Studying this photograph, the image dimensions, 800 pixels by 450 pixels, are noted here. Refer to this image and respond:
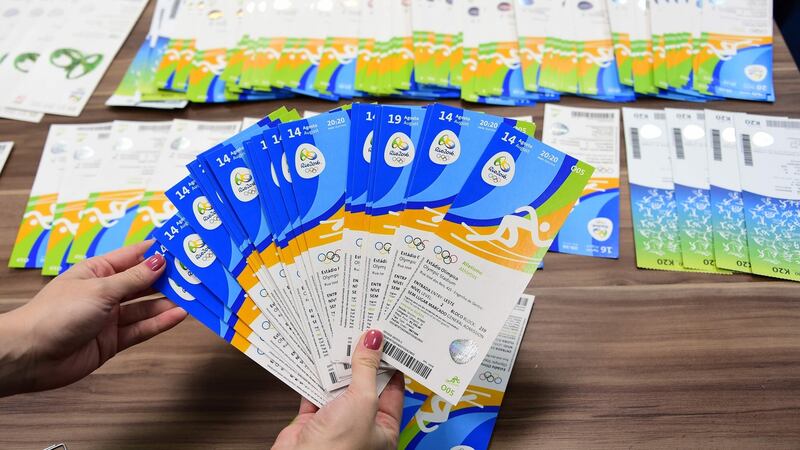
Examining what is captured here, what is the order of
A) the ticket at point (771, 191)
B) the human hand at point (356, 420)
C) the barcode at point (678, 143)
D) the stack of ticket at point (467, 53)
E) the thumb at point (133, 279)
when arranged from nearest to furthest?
the human hand at point (356, 420) < the thumb at point (133, 279) < the ticket at point (771, 191) < the barcode at point (678, 143) < the stack of ticket at point (467, 53)

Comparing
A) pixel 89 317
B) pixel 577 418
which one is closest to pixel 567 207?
pixel 577 418

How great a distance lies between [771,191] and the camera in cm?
98

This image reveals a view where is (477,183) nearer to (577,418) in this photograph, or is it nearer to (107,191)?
(577,418)

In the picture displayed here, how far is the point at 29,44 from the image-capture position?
1.31 metres

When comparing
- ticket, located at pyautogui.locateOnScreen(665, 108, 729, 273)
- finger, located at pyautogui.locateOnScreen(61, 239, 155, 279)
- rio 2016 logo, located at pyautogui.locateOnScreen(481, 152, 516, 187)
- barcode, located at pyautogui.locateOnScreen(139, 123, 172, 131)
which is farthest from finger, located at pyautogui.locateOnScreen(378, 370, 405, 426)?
barcode, located at pyautogui.locateOnScreen(139, 123, 172, 131)

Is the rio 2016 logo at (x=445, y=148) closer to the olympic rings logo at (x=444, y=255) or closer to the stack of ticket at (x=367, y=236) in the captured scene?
the stack of ticket at (x=367, y=236)

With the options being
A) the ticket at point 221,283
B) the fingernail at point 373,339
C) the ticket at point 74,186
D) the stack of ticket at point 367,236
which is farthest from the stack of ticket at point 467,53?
the fingernail at point 373,339

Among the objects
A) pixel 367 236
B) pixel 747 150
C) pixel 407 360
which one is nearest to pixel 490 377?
pixel 407 360

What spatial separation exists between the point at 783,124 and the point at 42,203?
1378 millimetres

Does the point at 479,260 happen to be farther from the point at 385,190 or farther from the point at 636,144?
the point at 636,144

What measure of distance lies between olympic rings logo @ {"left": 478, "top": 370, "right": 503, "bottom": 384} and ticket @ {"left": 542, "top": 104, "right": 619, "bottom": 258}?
25 centimetres

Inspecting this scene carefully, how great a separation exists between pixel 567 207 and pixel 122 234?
757 millimetres

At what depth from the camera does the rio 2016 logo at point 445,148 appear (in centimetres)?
79

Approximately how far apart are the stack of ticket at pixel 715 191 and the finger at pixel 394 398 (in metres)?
0.45
